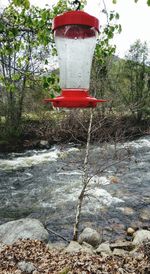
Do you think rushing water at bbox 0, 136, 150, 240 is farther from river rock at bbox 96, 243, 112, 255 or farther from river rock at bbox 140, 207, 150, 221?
river rock at bbox 96, 243, 112, 255

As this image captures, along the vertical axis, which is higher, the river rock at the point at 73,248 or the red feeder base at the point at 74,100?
the red feeder base at the point at 74,100

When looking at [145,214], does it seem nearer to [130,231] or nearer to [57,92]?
[130,231]

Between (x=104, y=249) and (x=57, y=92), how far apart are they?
467cm

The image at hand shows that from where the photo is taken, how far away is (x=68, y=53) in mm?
2416

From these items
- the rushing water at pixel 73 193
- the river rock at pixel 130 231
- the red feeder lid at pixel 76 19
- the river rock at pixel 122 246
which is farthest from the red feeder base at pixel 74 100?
the river rock at pixel 130 231

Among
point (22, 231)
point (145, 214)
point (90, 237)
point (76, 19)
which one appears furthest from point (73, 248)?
point (76, 19)

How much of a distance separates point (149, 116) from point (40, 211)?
50.2 feet

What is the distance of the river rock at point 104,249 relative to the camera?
6.75 meters

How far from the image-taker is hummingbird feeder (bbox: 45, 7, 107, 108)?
6.78 feet

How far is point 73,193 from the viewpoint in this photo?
10.5 metres

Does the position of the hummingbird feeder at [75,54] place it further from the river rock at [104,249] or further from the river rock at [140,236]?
the river rock at [140,236]

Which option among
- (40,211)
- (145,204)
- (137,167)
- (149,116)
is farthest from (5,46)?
(149,116)

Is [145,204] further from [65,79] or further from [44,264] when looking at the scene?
[65,79]

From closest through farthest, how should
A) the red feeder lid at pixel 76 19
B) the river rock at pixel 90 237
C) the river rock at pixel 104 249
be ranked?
the red feeder lid at pixel 76 19 < the river rock at pixel 104 249 < the river rock at pixel 90 237
